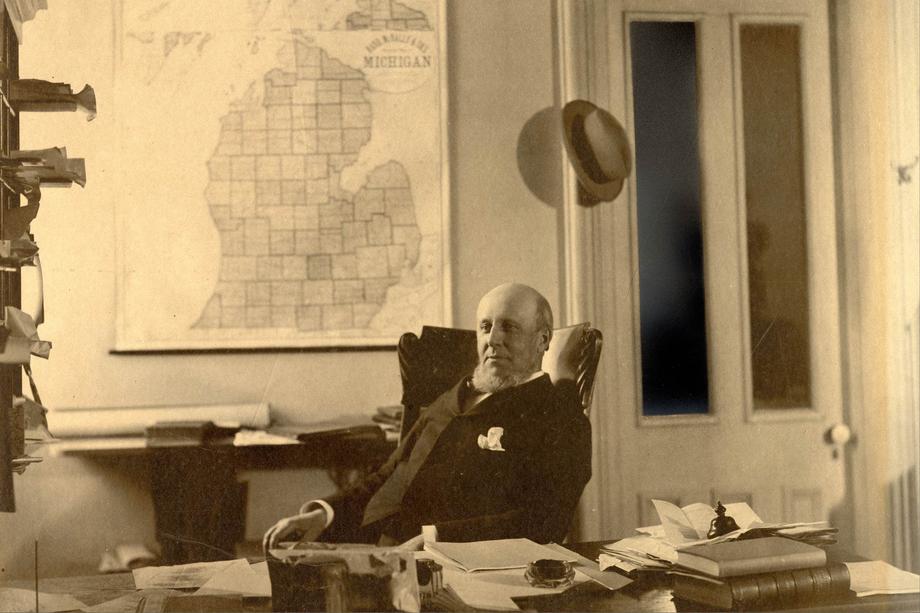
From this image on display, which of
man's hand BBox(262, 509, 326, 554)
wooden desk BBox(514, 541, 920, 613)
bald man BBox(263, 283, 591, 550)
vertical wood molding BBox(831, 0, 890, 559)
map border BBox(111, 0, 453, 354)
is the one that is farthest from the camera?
vertical wood molding BBox(831, 0, 890, 559)

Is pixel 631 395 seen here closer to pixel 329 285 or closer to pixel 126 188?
pixel 329 285

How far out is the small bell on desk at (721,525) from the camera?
5.17 ft

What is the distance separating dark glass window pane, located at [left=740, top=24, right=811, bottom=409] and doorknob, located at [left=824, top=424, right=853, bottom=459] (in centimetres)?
9

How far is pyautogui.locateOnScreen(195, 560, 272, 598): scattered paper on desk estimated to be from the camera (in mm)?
1366

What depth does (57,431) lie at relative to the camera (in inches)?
81.1

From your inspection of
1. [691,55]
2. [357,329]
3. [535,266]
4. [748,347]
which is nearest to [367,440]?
[357,329]

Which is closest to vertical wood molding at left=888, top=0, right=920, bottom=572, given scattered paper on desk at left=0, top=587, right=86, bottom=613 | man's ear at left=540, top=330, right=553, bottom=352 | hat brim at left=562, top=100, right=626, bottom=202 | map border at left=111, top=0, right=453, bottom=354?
hat brim at left=562, top=100, right=626, bottom=202

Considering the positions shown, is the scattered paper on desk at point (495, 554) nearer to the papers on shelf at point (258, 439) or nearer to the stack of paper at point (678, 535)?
the stack of paper at point (678, 535)

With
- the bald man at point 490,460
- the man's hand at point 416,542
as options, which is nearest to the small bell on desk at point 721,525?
Result: the bald man at point 490,460

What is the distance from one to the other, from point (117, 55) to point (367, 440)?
3.70ft

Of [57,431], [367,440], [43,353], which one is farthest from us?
[367,440]

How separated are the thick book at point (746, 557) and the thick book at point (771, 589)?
0.04 ft

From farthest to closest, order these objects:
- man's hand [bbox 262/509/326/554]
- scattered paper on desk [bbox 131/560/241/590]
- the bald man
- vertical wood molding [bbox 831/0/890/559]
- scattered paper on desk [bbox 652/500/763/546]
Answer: vertical wood molding [bbox 831/0/890/559] < the bald man < man's hand [bbox 262/509/326/554] < scattered paper on desk [bbox 652/500/763/546] < scattered paper on desk [bbox 131/560/241/590]

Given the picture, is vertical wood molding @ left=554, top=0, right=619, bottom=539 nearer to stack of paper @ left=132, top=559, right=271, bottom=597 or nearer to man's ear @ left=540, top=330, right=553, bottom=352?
man's ear @ left=540, top=330, right=553, bottom=352
